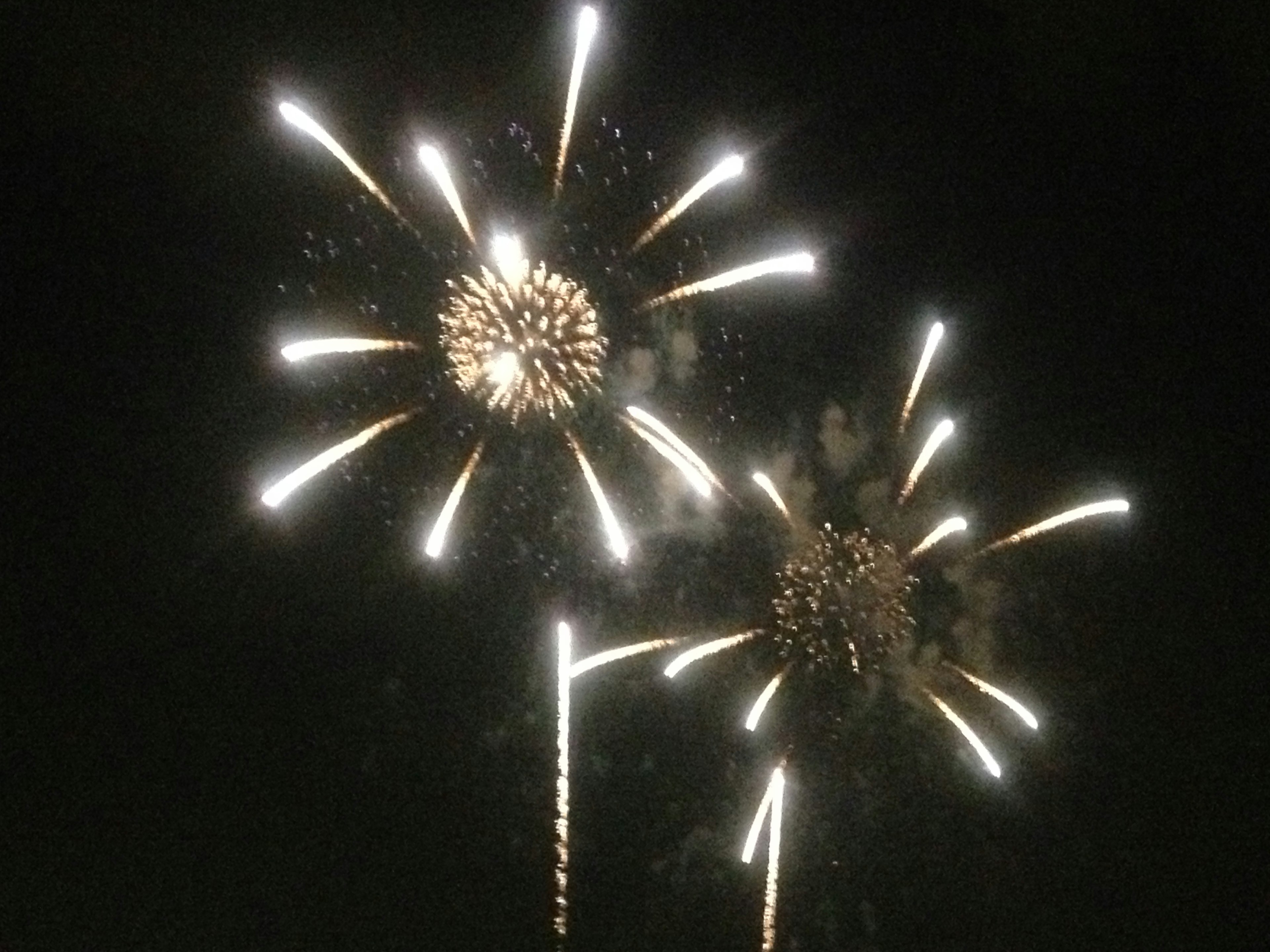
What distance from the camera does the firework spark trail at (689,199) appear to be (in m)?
8.31

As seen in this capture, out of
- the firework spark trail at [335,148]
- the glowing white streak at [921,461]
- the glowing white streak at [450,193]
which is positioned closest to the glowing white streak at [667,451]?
the glowing white streak at [921,461]

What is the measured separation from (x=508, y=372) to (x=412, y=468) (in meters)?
1.07

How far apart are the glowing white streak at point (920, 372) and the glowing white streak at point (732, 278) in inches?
45.2

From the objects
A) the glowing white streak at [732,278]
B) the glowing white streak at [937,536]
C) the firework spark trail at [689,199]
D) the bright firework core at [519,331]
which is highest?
the firework spark trail at [689,199]

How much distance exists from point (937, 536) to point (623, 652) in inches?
103

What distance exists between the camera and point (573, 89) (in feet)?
27.7

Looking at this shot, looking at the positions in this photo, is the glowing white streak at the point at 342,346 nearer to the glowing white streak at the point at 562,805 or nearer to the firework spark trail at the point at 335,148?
→ the firework spark trail at the point at 335,148

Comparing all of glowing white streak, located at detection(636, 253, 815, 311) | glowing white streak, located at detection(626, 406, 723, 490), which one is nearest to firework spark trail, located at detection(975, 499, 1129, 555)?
glowing white streak, located at detection(626, 406, 723, 490)

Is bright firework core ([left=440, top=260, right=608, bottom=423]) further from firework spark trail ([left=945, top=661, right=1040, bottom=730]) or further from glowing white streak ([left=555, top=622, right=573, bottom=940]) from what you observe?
firework spark trail ([left=945, top=661, right=1040, bottom=730])

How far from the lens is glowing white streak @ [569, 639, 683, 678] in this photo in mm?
8977

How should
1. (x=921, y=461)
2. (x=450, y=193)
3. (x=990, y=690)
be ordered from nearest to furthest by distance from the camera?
(x=450, y=193) → (x=921, y=461) → (x=990, y=690)

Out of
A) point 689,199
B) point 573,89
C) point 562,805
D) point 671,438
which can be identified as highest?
point 573,89

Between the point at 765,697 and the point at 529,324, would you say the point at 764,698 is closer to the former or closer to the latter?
the point at 765,697

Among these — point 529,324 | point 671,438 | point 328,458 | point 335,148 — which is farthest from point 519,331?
point 335,148
